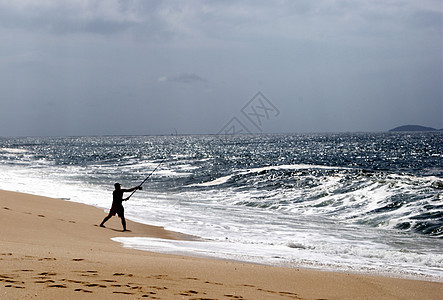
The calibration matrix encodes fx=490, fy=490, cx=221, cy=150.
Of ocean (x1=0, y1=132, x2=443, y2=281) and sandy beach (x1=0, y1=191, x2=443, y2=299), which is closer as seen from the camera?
sandy beach (x1=0, y1=191, x2=443, y2=299)

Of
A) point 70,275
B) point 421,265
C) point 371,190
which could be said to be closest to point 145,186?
point 371,190

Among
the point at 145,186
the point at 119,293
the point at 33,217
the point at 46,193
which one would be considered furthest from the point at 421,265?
the point at 145,186

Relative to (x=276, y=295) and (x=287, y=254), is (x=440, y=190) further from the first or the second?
(x=276, y=295)

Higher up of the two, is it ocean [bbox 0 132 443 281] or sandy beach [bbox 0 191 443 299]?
sandy beach [bbox 0 191 443 299]

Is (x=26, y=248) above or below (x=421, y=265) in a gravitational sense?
above

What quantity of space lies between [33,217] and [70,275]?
22.5 feet

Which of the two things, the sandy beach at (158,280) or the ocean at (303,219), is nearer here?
the sandy beach at (158,280)

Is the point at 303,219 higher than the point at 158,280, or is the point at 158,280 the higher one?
the point at 158,280

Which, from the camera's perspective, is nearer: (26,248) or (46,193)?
(26,248)

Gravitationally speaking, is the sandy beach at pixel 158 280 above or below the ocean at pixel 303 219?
above

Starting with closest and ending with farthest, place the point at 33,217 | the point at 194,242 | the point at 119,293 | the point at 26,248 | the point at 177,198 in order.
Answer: the point at 119,293
the point at 26,248
the point at 194,242
the point at 33,217
the point at 177,198

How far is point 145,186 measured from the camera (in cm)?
2753

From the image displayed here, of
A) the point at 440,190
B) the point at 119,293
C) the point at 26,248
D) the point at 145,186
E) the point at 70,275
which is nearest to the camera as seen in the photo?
the point at 119,293

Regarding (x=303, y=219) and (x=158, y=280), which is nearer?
(x=158, y=280)
